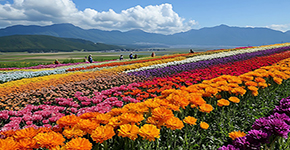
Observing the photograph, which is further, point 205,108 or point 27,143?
point 205,108

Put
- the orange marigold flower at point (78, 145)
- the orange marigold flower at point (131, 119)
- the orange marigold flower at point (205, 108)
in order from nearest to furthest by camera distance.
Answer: the orange marigold flower at point (78, 145)
the orange marigold flower at point (131, 119)
the orange marigold flower at point (205, 108)

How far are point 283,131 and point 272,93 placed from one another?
3.38 metres

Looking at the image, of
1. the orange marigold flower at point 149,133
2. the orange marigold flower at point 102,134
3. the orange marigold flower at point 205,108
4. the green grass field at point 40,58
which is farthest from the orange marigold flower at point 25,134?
the green grass field at point 40,58

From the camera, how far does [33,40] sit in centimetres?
19550

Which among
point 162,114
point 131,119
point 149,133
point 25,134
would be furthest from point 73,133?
point 162,114

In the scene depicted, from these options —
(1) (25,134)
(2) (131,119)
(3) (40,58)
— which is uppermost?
(2) (131,119)

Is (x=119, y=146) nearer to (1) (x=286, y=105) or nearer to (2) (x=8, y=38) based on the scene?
(1) (x=286, y=105)

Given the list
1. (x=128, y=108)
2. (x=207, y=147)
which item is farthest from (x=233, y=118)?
(x=128, y=108)

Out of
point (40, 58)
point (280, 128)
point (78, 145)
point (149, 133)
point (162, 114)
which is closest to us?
point (78, 145)

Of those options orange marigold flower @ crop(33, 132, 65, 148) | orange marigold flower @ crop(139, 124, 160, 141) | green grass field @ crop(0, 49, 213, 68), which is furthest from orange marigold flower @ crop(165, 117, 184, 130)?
green grass field @ crop(0, 49, 213, 68)

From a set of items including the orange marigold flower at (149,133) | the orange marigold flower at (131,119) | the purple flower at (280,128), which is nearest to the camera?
the orange marigold flower at (149,133)

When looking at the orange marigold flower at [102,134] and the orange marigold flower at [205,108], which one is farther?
the orange marigold flower at [205,108]

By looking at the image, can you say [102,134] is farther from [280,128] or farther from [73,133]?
[280,128]

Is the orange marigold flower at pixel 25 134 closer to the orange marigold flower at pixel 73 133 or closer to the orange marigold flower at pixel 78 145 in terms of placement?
the orange marigold flower at pixel 73 133
